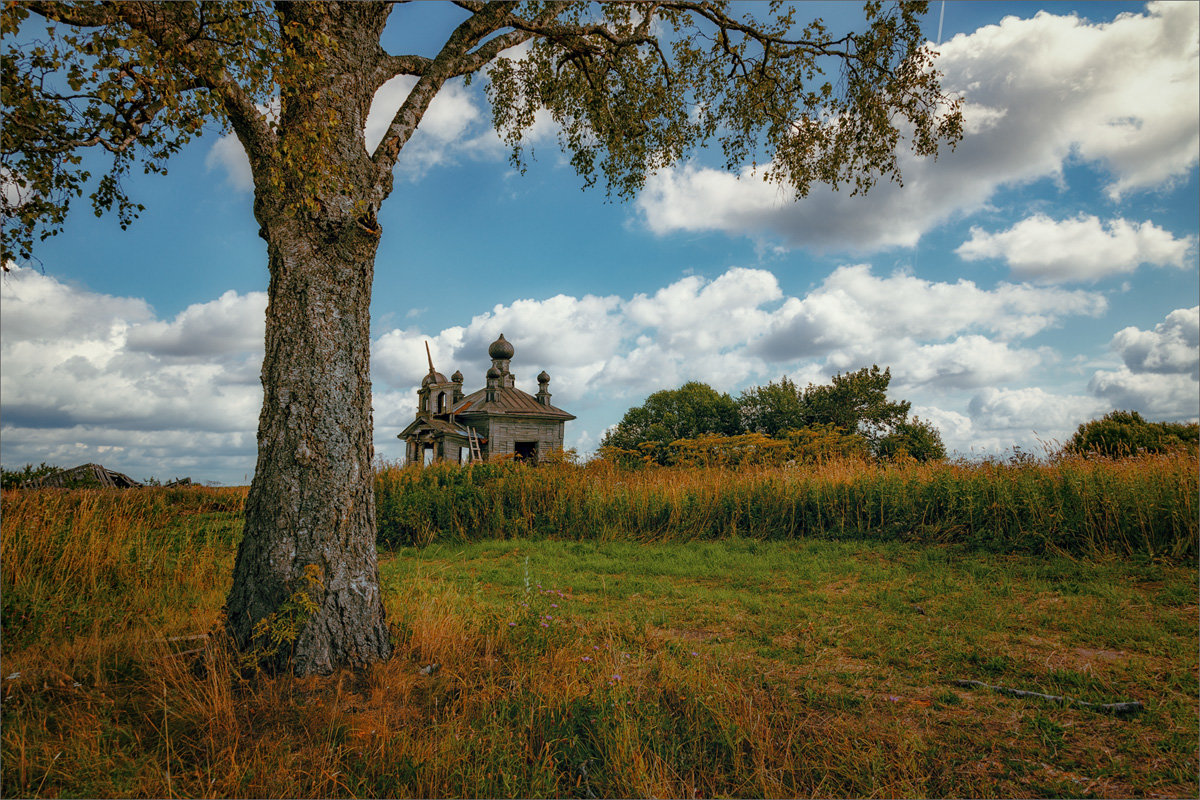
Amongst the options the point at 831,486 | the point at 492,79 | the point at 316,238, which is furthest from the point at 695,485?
the point at 316,238

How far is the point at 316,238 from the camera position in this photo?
4082mm

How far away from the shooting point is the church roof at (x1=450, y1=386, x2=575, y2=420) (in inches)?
867

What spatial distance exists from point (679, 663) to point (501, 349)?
64.8 feet

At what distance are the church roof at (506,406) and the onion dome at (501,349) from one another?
1.23m

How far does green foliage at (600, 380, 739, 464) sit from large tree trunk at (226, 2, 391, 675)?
33742mm

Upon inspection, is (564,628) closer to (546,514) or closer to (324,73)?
(324,73)

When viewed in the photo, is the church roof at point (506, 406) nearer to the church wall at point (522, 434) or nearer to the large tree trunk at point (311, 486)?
the church wall at point (522, 434)

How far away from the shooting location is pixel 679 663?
4.09 m

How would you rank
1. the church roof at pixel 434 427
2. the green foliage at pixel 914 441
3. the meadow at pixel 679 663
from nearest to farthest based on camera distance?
the meadow at pixel 679 663, the church roof at pixel 434 427, the green foliage at pixel 914 441

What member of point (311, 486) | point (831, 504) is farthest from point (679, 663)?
point (831, 504)

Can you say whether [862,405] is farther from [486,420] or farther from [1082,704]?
[1082,704]


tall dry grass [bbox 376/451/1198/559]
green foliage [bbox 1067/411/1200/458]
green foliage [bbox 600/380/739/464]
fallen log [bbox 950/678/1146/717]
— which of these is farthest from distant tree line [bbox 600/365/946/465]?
fallen log [bbox 950/678/1146/717]

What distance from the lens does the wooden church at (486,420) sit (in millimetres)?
21797

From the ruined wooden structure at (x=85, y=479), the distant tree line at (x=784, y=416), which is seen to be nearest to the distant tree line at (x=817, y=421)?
the distant tree line at (x=784, y=416)
